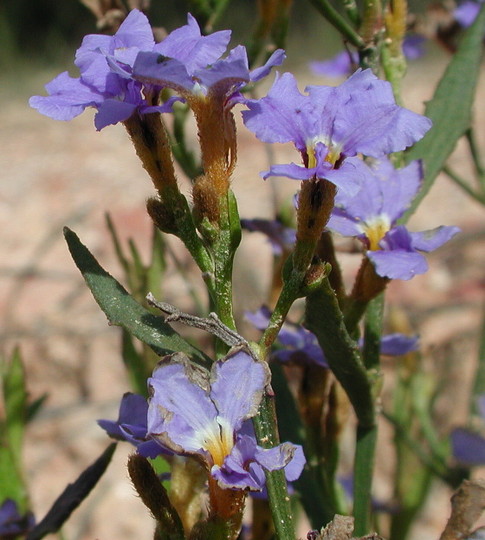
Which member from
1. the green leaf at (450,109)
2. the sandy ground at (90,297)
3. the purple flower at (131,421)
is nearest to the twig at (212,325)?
the purple flower at (131,421)

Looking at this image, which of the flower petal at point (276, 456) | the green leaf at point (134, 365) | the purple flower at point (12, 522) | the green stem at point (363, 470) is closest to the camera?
the flower petal at point (276, 456)

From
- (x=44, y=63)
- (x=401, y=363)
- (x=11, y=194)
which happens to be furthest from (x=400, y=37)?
(x=44, y=63)

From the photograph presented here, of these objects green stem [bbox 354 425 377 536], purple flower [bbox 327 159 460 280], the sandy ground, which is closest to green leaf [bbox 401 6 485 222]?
purple flower [bbox 327 159 460 280]

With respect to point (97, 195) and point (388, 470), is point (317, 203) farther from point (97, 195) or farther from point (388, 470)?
point (97, 195)

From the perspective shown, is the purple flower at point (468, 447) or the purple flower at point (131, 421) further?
the purple flower at point (468, 447)

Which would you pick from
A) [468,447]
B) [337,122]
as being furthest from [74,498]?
[468,447]

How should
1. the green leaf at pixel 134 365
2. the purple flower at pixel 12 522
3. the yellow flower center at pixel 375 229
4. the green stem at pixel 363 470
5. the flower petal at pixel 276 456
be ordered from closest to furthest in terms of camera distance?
the flower petal at pixel 276 456 → the yellow flower center at pixel 375 229 → the green stem at pixel 363 470 → the purple flower at pixel 12 522 → the green leaf at pixel 134 365

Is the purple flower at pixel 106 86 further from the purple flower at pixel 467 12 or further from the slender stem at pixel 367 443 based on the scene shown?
the purple flower at pixel 467 12

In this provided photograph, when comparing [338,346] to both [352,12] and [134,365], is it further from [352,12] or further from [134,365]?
[134,365]
